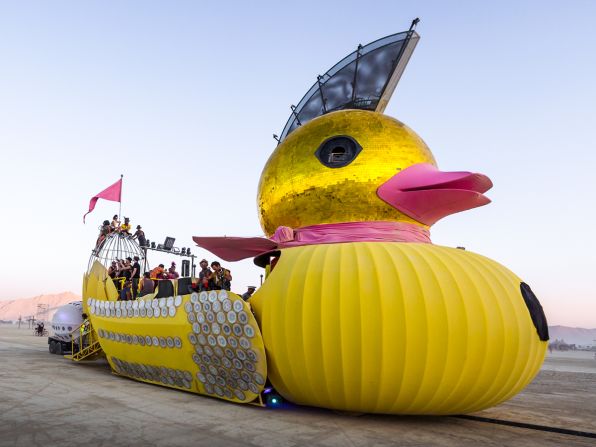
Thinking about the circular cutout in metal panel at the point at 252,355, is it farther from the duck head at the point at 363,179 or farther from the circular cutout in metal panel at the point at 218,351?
the duck head at the point at 363,179

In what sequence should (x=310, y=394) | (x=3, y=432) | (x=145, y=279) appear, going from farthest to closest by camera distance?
(x=145, y=279), (x=310, y=394), (x=3, y=432)

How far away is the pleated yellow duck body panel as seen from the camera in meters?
5.93

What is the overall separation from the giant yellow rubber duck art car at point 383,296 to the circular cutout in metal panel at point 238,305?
10.5 inches

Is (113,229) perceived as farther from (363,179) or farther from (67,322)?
(363,179)

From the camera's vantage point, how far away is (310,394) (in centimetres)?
664

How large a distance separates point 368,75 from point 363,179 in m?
3.72

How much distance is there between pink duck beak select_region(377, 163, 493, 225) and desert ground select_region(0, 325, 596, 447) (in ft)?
12.1

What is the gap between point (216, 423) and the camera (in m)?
6.12

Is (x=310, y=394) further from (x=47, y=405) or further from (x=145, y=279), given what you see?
(x=145, y=279)

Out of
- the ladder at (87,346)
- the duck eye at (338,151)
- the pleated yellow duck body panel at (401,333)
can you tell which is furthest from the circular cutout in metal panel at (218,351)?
the ladder at (87,346)

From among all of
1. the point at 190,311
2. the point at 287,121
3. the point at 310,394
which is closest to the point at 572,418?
the point at 310,394

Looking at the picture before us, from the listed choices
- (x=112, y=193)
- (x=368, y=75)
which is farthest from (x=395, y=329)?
(x=112, y=193)

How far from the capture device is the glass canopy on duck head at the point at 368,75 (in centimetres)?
1006

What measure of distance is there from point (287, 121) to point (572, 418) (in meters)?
9.79
